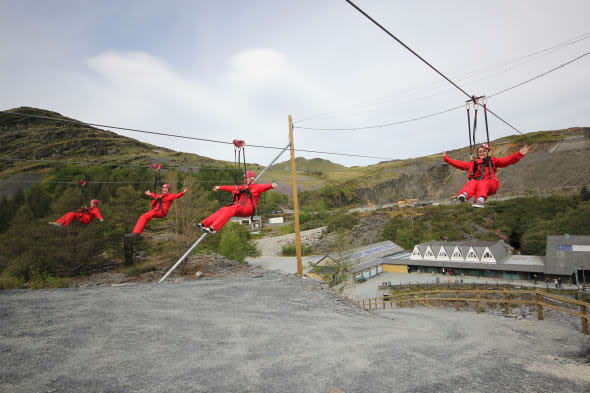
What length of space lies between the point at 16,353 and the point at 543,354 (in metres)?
9.02

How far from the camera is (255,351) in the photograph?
460cm

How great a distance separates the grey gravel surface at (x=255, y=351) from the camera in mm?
3598

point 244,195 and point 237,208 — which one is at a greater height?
point 244,195

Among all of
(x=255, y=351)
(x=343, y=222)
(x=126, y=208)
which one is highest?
(x=126, y=208)

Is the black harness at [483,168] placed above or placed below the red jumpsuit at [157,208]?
above

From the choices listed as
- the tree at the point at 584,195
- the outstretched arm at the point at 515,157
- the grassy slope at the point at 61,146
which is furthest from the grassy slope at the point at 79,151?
the outstretched arm at the point at 515,157

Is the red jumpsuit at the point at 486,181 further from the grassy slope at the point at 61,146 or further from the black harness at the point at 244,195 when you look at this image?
the grassy slope at the point at 61,146

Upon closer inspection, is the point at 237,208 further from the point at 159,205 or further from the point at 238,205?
the point at 159,205

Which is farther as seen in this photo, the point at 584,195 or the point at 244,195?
the point at 584,195

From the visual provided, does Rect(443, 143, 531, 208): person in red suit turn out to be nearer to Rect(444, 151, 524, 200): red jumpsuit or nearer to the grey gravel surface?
Rect(444, 151, 524, 200): red jumpsuit

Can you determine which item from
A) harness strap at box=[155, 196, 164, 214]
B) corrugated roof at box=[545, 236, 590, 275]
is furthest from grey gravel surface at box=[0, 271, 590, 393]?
corrugated roof at box=[545, 236, 590, 275]

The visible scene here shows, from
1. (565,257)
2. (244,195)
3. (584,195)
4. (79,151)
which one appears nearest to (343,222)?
(565,257)

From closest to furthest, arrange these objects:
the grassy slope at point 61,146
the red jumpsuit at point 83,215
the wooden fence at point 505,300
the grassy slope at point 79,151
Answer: the wooden fence at point 505,300, the red jumpsuit at point 83,215, the grassy slope at point 79,151, the grassy slope at point 61,146

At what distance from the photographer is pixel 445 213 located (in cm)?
5016
